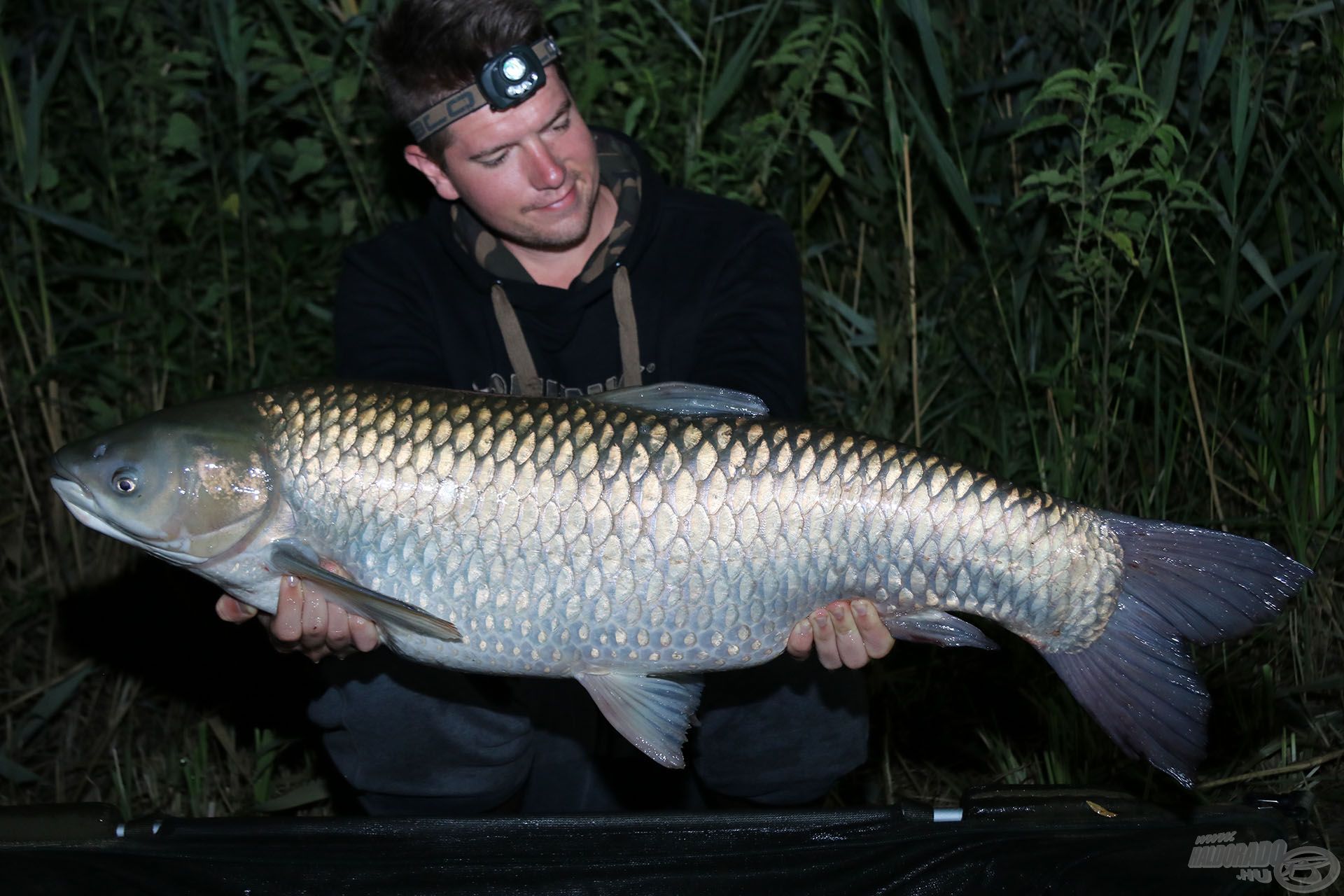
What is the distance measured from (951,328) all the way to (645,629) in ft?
4.25

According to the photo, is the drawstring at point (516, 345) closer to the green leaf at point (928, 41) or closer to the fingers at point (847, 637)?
the fingers at point (847, 637)

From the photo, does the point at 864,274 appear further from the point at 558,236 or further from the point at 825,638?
the point at 825,638

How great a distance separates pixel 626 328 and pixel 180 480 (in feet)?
2.58

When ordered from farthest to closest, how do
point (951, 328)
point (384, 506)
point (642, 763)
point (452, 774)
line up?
1. point (951, 328)
2. point (642, 763)
3. point (452, 774)
4. point (384, 506)

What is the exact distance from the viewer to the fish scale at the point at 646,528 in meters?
1.57

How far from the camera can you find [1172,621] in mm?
1599

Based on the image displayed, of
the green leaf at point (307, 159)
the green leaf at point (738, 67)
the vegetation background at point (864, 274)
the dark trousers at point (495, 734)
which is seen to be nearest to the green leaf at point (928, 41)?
the vegetation background at point (864, 274)

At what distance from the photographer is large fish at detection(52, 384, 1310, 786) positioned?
1572 millimetres

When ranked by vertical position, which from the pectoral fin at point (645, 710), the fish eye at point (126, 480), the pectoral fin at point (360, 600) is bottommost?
the pectoral fin at point (645, 710)

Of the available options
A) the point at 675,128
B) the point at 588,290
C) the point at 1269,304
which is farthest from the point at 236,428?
the point at 1269,304

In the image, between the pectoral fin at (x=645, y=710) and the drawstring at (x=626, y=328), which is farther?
the drawstring at (x=626, y=328)

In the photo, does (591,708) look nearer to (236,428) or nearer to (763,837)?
(763,837)

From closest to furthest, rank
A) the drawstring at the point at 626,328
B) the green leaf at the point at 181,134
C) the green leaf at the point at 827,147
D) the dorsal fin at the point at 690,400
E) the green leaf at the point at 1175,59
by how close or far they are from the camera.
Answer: the dorsal fin at the point at 690,400, the drawstring at the point at 626,328, the green leaf at the point at 1175,59, the green leaf at the point at 827,147, the green leaf at the point at 181,134

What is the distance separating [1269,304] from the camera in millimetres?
2506
